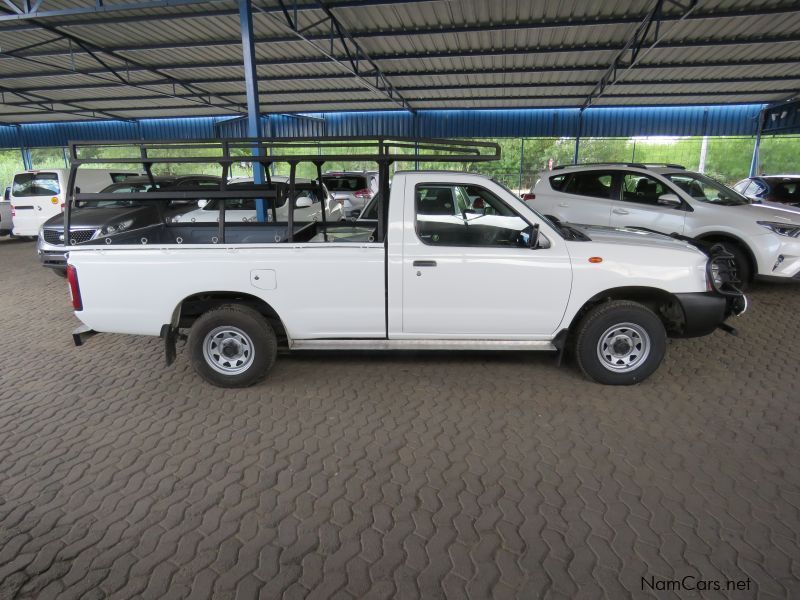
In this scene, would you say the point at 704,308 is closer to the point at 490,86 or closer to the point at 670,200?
the point at 670,200

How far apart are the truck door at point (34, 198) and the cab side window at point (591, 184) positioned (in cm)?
1328

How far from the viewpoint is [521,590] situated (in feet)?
7.70

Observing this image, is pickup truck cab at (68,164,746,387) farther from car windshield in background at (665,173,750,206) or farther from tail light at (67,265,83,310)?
car windshield in background at (665,173,750,206)

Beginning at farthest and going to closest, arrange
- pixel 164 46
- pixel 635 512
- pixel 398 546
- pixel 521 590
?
pixel 164 46 → pixel 635 512 → pixel 398 546 → pixel 521 590

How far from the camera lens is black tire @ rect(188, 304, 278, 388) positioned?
4.32 m

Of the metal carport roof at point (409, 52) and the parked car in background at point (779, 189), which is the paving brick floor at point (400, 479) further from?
the metal carport roof at point (409, 52)

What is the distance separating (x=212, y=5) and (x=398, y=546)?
10875 mm

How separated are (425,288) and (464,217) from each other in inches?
30.2

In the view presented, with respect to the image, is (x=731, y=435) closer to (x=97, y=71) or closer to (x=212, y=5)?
(x=212, y=5)

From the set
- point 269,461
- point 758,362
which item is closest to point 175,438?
point 269,461

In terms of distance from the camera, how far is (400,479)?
3.21 metres

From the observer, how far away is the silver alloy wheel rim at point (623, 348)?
14.2 feet

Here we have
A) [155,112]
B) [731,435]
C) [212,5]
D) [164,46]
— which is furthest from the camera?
[155,112]

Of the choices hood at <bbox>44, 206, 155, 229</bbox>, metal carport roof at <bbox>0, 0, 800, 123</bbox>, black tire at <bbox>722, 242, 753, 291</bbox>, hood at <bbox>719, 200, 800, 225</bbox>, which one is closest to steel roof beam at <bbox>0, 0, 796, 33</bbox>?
metal carport roof at <bbox>0, 0, 800, 123</bbox>
